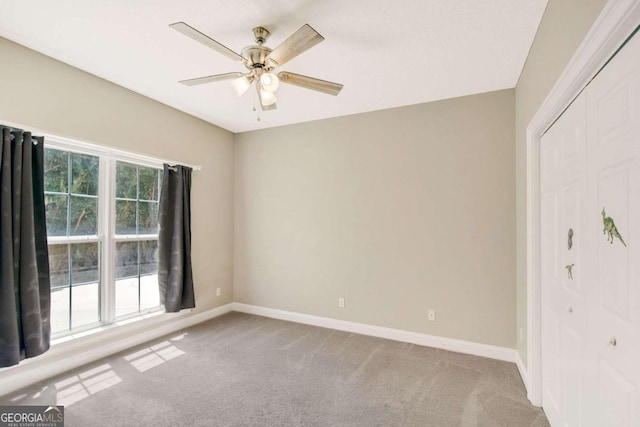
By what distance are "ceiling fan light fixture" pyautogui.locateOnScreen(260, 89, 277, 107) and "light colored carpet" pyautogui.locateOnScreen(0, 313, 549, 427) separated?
2.30 meters

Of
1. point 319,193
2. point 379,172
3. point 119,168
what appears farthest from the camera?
point 319,193

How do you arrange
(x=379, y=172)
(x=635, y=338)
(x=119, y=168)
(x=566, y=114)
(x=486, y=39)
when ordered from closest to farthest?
(x=635, y=338) < (x=566, y=114) < (x=486, y=39) < (x=119, y=168) < (x=379, y=172)

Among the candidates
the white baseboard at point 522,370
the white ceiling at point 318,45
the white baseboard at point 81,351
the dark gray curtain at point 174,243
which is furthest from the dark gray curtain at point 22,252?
the white baseboard at point 522,370

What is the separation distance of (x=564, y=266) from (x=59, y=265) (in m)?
3.89

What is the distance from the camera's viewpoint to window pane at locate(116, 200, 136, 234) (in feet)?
10.4

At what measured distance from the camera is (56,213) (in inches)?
105

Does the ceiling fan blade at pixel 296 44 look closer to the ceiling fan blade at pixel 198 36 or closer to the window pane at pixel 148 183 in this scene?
the ceiling fan blade at pixel 198 36

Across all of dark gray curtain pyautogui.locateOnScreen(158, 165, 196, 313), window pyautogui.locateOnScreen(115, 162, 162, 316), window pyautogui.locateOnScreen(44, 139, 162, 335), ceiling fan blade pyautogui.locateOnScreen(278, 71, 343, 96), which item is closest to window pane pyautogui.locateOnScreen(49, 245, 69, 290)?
window pyautogui.locateOnScreen(44, 139, 162, 335)

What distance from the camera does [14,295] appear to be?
2229 mm

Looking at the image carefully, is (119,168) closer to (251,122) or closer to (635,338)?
(251,122)

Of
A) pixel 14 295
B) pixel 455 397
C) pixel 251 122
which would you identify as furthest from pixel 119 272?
pixel 455 397

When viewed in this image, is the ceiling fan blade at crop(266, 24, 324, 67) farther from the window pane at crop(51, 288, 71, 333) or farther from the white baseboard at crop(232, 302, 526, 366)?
the white baseboard at crop(232, 302, 526, 366)

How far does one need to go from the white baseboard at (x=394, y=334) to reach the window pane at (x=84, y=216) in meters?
2.21

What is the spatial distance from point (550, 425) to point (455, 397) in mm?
581
